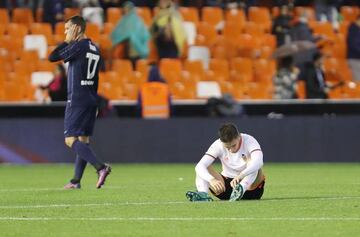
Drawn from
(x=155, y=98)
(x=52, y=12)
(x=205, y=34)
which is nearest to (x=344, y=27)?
(x=205, y=34)

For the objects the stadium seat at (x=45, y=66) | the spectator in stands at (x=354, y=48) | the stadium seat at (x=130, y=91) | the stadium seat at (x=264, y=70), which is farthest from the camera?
the spectator in stands at (x=354, y=48)

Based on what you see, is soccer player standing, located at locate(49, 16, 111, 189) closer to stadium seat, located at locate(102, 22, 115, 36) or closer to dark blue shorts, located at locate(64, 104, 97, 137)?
dark blue shorts, located at locate(64, 104, 97, 137)

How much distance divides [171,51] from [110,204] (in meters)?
12.7

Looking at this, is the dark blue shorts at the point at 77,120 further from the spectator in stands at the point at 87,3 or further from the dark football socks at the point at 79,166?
the spectator in stands at the point at 87,3

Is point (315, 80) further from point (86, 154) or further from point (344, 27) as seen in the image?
point (86, 154)

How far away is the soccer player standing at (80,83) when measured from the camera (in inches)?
567

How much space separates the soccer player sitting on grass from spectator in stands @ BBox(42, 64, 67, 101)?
1094cm

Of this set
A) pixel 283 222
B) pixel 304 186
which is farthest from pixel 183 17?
pixel 283 222

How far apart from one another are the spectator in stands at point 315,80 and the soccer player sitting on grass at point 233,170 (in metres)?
11.2

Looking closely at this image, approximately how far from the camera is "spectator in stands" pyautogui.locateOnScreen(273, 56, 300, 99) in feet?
75.9

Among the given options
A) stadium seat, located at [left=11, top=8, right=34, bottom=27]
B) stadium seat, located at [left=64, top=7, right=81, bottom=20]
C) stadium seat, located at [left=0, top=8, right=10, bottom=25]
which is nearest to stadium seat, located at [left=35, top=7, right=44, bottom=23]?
stadium seat, located at [left=11, top=8, right=34, bottom=27]

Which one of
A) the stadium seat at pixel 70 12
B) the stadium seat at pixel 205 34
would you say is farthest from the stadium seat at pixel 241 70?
the stadium seat at pixel 70 12

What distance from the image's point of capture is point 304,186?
15344 mm

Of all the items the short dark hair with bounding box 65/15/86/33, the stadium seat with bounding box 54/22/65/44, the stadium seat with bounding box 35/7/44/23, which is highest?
the short dark hair with bounding box 65/15/86/33
